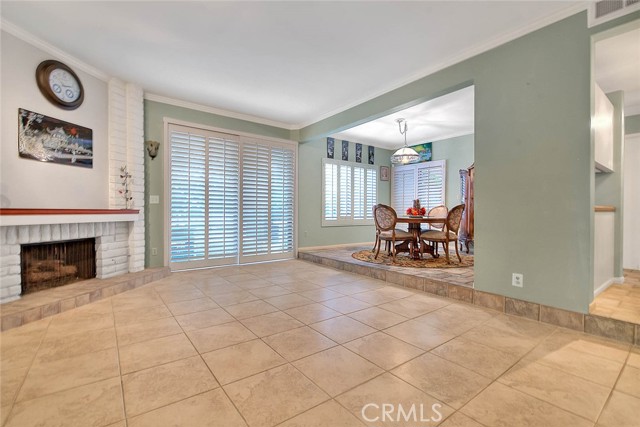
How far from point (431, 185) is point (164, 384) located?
21.2ft

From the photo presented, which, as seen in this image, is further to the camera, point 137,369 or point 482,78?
point 482,78

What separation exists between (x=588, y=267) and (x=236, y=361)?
281 centimetres

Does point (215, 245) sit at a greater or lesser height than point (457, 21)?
lesser

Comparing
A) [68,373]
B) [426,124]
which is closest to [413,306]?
[68,373]

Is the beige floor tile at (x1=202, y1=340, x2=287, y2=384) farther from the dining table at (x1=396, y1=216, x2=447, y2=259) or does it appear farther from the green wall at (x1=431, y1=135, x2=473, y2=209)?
the green wall at (x1=431, y1=135, x2=473, y2=209)

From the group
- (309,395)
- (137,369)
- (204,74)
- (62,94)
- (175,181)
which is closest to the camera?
(309,395)

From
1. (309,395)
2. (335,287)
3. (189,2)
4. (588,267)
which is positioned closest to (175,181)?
(189,2)

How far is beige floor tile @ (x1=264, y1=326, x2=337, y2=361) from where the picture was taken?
1.92 meters

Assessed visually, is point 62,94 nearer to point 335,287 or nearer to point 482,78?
point 335,287

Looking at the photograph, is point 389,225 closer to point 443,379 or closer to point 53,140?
point 443,379

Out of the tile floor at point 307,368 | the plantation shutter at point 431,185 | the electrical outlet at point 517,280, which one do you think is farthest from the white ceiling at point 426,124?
the tile floor at point 307,368

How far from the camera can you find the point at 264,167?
5.31m

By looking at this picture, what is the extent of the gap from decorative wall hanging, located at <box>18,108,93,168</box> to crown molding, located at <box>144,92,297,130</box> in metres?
1.14

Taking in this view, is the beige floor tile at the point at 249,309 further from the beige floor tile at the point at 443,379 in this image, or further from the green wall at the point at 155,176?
the green wall at the point at 155,176
